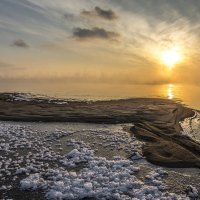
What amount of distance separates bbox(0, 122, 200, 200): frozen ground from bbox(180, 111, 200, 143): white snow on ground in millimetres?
7244

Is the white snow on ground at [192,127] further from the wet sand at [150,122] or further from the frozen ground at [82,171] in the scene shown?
the frozen ground at [82,171]

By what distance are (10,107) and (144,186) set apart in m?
29.7

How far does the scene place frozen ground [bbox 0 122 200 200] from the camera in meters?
14.5

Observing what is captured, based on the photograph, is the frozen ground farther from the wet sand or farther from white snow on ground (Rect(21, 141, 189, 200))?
the wet sand

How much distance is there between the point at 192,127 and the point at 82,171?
67.8ft

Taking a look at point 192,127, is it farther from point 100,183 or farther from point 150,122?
point 100,183

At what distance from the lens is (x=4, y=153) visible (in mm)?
20203

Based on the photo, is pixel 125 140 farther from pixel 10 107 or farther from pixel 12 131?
pixel 10 107

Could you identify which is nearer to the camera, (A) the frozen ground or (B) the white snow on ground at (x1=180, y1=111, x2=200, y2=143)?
(A) the frozen ground

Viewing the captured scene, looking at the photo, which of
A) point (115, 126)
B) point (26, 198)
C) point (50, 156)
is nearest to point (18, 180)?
point (26, 198)

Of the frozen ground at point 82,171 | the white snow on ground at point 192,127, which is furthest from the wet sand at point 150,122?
the frozen ground at point 82,171

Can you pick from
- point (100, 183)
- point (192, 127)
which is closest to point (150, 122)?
point (192, 127)

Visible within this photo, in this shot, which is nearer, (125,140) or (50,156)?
(50,156)

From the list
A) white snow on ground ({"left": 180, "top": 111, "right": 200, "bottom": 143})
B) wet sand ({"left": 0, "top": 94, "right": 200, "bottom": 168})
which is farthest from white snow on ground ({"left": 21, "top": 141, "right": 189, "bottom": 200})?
white snow on ground ({"left": 180, "top": 111, "right": 200, "bottom": 143})
